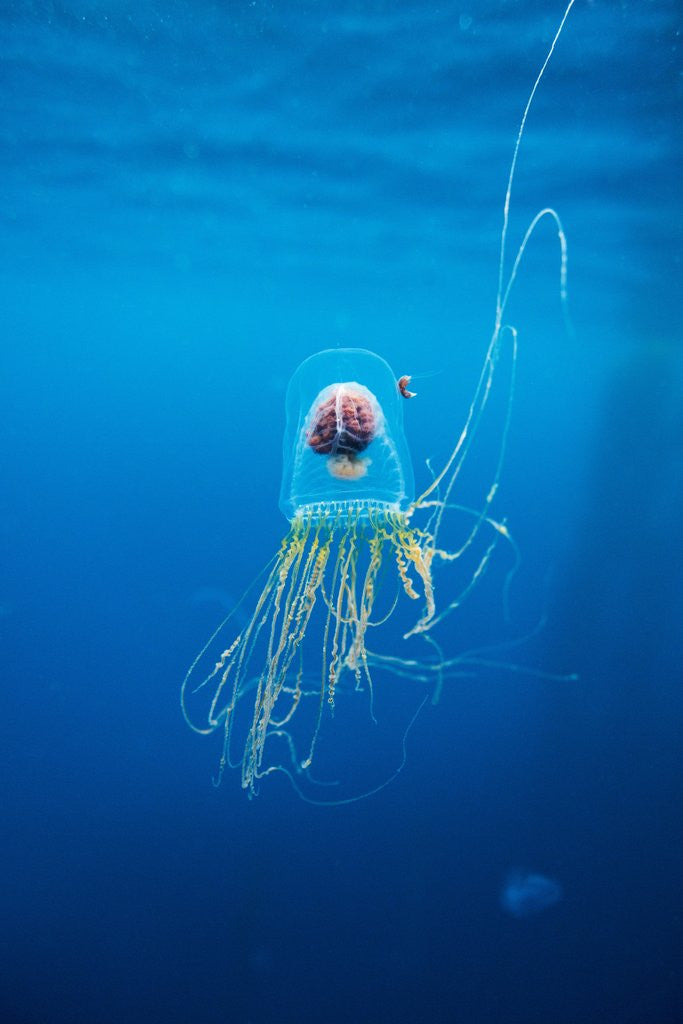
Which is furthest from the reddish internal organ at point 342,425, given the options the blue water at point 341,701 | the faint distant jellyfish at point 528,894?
the faint distant jellyfish at point 528,894

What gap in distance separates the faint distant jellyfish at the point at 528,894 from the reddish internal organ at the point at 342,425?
16.4 feet

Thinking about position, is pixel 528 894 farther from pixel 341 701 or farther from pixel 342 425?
pixel 342 425

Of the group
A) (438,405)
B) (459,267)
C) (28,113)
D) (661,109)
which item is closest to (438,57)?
(661,109)

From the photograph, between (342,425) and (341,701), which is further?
(341,701)

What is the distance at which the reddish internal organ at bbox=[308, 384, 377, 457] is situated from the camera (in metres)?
3.23

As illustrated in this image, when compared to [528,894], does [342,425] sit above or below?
above

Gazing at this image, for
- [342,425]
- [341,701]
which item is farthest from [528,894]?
[342,425]

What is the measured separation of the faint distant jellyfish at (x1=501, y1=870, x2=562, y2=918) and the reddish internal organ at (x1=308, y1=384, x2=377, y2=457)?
5.01m

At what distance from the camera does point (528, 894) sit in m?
6.05

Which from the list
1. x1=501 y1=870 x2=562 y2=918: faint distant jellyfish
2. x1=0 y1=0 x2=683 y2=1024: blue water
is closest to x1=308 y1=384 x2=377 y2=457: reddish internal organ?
x1=0 y1=0 x2=683 y2=1024: blue water

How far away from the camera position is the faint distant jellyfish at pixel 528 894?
5969 millimetres

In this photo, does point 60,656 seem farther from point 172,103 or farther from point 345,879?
→ point 172,103

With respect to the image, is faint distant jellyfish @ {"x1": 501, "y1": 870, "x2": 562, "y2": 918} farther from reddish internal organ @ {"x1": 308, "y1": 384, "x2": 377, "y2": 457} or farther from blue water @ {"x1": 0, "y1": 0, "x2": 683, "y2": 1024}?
reddish internal organ @ {"x1": 308, "y1": 384, "x2": 377, "y2": 457}

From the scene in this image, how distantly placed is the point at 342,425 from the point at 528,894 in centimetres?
521
